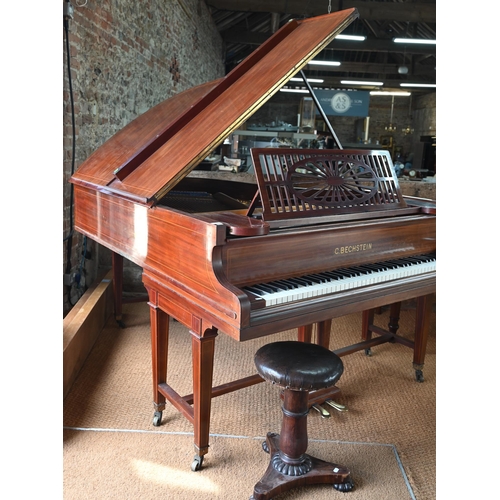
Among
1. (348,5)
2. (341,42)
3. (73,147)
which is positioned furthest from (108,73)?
(341,42)

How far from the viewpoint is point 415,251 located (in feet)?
8.60

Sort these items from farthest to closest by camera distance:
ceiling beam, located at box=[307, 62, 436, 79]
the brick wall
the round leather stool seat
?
ceiling beam, located at box=[307, 62, 436, 79] < the brick wall < the round leather stool seat

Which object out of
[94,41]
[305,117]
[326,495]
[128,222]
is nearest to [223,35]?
[305,117]

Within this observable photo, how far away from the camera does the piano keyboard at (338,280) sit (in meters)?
1.95

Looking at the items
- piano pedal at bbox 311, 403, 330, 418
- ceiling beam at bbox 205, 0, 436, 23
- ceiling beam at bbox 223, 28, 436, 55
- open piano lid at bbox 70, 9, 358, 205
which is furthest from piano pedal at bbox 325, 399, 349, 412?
ceiling beam at bbox 223, 28, 436, 55

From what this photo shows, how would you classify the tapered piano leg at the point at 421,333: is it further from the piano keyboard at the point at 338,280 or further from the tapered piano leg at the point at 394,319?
the piano keyboard at the point at 338,280

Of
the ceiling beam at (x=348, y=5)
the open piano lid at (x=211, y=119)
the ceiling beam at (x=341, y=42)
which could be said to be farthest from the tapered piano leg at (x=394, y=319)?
the ceiling beam at (x=341, y=42)

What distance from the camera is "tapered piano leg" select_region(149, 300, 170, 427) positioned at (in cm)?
245

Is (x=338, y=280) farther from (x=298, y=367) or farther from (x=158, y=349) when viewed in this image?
(x=158, y=349)

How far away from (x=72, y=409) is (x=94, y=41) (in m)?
2.78

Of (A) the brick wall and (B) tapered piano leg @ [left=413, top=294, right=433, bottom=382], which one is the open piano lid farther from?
(B) tapered piano leg @ [left=413, top=294, right=433, bottom=382]

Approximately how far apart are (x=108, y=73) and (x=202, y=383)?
10.5 feet

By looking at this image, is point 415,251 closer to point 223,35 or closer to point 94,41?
point 94,41

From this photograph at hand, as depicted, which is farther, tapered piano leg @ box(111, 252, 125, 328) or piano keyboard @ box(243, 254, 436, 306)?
tapered piano leg @ box(111, 252, 125, 328)
